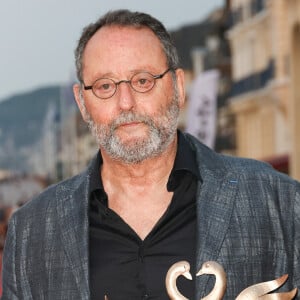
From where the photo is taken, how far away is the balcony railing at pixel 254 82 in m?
30.3

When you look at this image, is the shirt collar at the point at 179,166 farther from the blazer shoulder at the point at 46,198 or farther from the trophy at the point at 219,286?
the trophy at the point at 219,286

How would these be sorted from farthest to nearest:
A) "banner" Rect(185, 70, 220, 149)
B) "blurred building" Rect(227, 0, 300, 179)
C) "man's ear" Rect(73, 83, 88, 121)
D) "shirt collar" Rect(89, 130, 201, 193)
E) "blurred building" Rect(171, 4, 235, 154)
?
"blurred building" Rect(171, 4, 235, 154)
"blurred building" Rect(227, 0, 300, 179)
"banner" Rect(185, 70, 220, 149)
"man's ear" Rect(73, 83, 88, 121)
"shirt collar" Rect(89, 130, 201, 193)

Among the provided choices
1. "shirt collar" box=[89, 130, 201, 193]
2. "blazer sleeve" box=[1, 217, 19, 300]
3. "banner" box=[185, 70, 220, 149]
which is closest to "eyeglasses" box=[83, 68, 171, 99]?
"shirt collar" box=[89, 130, 201, 193]

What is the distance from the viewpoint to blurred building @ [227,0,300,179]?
26.7 m

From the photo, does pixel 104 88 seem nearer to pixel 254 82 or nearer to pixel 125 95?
pixel 125 95

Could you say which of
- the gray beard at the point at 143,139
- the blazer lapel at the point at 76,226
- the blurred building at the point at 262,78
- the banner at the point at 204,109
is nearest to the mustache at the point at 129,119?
the gray beard at the point at 143,139

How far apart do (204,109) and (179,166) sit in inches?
701

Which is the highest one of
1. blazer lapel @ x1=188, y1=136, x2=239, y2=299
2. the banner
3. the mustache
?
the mustache

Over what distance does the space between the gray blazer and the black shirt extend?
5cm

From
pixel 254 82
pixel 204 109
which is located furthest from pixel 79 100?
pixel 254 82

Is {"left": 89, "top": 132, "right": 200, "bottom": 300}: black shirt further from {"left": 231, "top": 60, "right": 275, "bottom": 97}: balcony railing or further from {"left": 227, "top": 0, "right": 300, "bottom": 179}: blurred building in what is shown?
{"left": 231, "top": 60, "right": 275, "bottom": 97}: balcony railing

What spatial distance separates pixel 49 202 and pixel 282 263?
34.6 inches

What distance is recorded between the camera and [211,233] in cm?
345

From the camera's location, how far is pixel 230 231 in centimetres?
348
